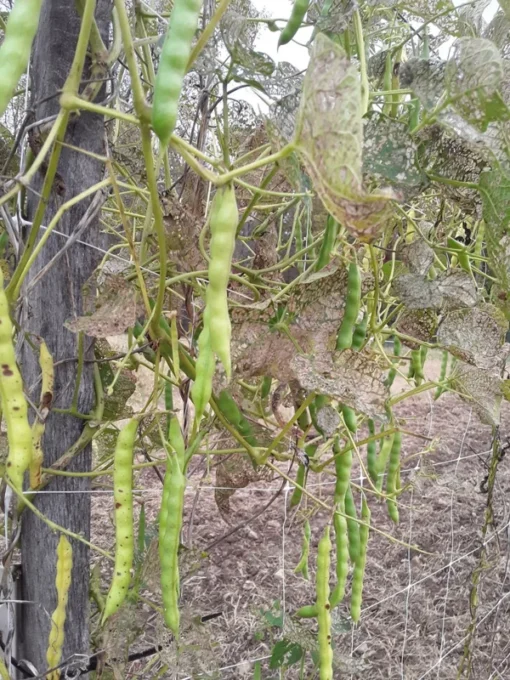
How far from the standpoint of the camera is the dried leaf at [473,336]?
2.68 feet

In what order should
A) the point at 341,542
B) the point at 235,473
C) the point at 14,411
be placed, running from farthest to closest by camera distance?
the point at 235,473 < the point at 341,542 < the point at 14,411

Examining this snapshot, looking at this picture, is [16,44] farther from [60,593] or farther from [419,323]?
[419,323]

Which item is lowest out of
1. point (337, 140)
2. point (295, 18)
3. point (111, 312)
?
point (111, 312)

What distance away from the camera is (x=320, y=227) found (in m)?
1.09

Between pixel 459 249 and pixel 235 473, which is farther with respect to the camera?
pixel 235 473

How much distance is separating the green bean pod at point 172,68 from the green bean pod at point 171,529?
1.22 feet

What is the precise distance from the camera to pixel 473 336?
83 centimetres

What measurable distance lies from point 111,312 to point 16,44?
35cm

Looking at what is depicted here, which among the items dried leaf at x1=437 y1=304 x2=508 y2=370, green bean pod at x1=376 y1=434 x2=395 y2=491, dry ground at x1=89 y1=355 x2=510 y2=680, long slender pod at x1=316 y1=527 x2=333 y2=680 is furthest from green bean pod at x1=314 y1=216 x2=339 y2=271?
dry ground at x1=89 y1=355 x2=510 y2=680

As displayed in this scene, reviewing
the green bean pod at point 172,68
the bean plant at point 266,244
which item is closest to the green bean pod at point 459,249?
the bean plant at point 266,244

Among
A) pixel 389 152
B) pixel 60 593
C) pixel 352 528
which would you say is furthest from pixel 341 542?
pixel 389 152

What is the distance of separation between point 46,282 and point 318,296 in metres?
0.34

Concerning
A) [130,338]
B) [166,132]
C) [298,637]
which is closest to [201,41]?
[166,132]

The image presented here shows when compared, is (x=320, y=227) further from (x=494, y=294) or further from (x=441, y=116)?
(x=441, y=116)
